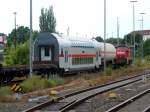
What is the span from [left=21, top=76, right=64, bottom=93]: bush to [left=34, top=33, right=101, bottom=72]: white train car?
5081mm

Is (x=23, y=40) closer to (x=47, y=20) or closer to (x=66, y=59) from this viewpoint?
(x=47, y=20)

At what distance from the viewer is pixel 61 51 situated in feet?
125

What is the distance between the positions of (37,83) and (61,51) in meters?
9.20

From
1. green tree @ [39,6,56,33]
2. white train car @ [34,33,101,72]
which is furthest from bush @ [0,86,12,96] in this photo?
green tree @ [39,6,56,33]

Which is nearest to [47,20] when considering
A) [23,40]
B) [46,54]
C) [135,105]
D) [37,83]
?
[23,40]

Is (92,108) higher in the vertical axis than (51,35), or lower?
lower

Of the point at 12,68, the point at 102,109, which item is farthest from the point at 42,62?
the point at 102,109

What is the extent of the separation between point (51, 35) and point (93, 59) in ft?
30.9

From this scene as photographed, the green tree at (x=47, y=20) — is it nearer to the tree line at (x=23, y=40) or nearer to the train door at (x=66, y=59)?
the tree line at (x=23, y=40)

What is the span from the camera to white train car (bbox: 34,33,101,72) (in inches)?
1494

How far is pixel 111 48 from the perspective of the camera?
5688 centimetres

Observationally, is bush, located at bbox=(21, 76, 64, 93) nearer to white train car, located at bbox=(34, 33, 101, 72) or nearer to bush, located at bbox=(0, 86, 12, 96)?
bush, located at bbox=(0, 86, 12, 96)

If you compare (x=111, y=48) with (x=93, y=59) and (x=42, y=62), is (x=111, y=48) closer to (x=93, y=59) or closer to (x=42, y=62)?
(x=93, y=59)

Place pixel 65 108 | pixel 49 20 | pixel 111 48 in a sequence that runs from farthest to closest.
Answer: pixel 49 20 < pixel 111 48 < pixel 65 108
